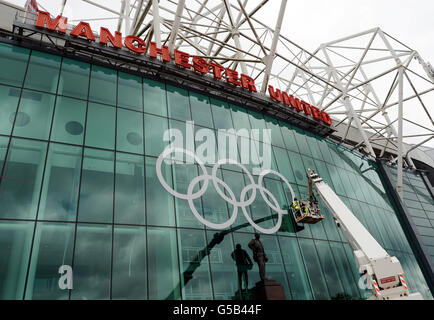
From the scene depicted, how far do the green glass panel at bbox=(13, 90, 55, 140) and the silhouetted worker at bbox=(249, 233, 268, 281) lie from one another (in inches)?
501

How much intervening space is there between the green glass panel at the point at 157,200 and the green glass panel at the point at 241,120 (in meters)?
8.39

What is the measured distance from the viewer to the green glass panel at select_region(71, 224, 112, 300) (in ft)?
38.7

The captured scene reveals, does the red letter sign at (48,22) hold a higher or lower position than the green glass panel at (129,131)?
higher

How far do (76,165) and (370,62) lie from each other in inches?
1371

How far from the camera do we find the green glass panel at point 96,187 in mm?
13547

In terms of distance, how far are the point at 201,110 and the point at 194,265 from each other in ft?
37.6

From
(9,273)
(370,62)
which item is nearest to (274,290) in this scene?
(9,273)

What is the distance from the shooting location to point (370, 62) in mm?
34062

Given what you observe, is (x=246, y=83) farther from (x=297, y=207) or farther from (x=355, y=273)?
(x=355, y=273)

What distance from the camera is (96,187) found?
1428cm

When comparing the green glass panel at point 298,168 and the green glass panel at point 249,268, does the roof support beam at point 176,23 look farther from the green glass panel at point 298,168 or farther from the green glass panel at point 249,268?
the green glass panel at point 249,268

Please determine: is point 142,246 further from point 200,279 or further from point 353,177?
point 353,177

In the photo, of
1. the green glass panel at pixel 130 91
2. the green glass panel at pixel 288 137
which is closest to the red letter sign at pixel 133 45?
the green glass panel at pixel 130 91

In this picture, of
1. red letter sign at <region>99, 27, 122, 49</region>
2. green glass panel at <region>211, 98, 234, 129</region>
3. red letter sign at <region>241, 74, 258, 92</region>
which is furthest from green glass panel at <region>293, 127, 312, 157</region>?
red letter sign at <region>99, 27, 122, 49</region>
